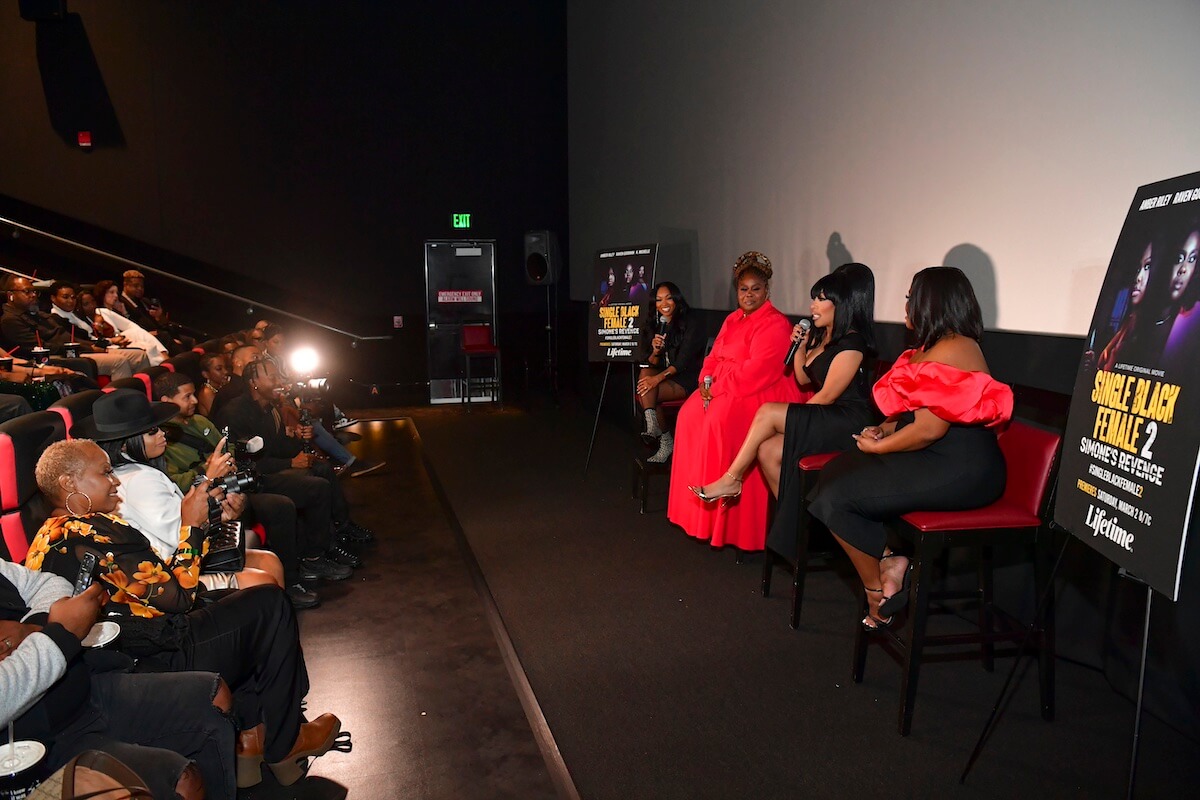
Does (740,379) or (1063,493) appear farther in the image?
(740,379)

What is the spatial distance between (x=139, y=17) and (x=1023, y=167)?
332 inches

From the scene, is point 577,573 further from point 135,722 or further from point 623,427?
point 623,427

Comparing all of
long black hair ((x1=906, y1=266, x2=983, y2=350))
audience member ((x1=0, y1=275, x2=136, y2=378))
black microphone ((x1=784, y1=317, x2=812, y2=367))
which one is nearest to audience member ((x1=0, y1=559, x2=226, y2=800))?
long black hair ((x1=906, y1=266, x2=983, y2=350))

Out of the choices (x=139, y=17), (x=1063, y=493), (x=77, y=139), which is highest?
(x=139, y=17)

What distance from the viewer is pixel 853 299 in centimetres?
341

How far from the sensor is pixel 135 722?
1876 mm

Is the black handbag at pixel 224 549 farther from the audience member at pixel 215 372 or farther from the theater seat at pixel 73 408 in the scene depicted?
the audience member at pixel 215 372

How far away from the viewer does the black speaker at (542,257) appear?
334 inches

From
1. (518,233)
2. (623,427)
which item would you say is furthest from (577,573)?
(518,233)

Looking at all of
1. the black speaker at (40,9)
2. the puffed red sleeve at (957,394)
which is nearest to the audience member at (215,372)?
the puffed red sleeve at (957,394)

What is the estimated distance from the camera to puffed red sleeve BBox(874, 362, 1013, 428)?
96.2 inches

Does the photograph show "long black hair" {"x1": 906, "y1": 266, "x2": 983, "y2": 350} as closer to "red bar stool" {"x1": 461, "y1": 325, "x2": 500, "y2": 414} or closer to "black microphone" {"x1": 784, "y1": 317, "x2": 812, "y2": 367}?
"black microphone" {"x1": 784, "y1": 317, "x2": 812, "y2": 367}

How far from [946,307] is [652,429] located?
2.53 meters

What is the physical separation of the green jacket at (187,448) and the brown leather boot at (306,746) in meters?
1.09
